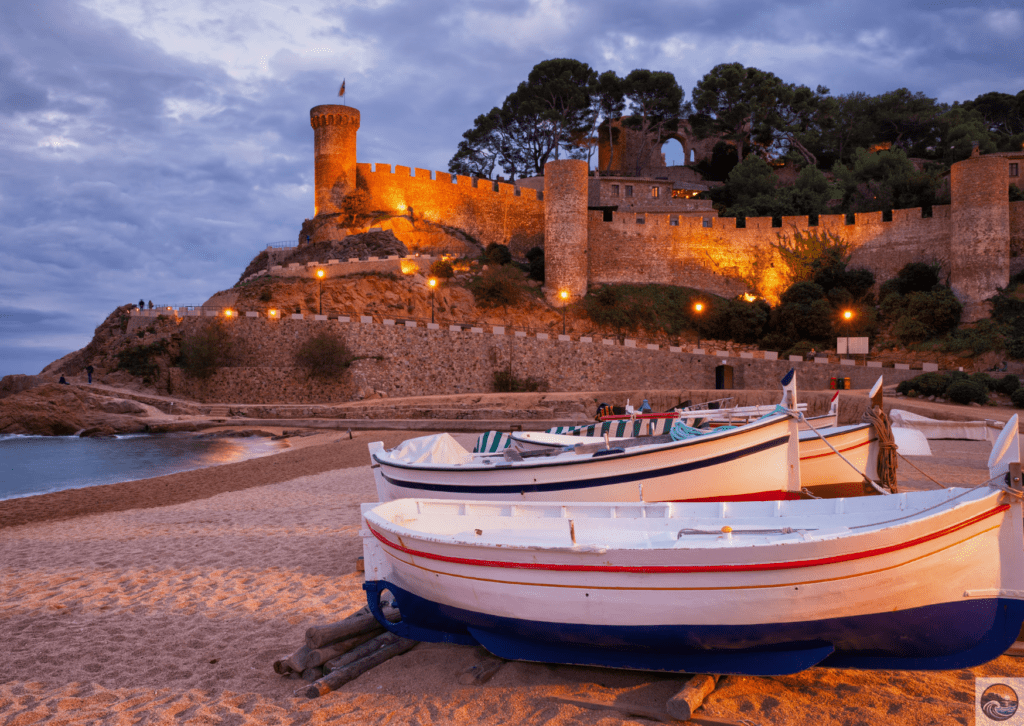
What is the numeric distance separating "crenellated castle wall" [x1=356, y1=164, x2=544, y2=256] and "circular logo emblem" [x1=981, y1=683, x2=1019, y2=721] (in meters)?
37.1

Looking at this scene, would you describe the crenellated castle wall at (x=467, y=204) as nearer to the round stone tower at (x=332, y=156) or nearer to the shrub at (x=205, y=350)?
the round stone tower at (x=332, y=156)

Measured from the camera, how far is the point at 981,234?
29.2 metres

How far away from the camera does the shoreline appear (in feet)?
37.0

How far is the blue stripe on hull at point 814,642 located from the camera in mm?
3457

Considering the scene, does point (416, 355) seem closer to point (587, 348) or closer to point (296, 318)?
point (296, 318)

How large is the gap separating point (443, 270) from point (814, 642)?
32.0 metres

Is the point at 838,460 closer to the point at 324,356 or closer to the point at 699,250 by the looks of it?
the point at 324,356

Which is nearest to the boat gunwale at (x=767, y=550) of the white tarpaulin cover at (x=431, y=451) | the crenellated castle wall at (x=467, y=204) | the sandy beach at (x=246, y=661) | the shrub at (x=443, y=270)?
the sandy beach at (x=246, y=661)

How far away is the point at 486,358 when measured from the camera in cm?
2861

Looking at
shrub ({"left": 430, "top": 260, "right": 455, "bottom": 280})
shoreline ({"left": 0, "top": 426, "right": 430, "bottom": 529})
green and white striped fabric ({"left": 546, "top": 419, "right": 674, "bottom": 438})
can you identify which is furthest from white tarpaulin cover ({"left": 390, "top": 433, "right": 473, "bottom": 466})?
shrub ({"left": 430, "top": 260, "right": 455, "bottom": 280})

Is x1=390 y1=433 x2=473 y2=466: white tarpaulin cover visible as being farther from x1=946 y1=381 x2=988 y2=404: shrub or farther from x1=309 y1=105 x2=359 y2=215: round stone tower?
x1=309 y1=105 x2=359 y2=215: round stone tower

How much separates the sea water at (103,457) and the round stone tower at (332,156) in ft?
68.3

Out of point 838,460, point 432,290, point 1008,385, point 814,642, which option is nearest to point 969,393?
point 1008,385

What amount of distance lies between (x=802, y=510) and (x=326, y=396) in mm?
26037
